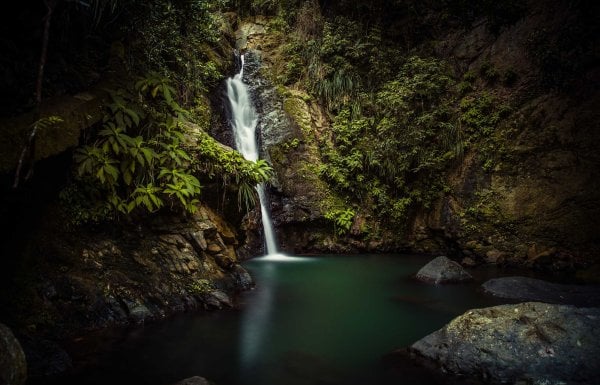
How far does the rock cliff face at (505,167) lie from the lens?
332 inches

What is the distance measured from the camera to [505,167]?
30.8 feet

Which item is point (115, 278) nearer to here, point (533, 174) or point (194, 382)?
point (194, 382)

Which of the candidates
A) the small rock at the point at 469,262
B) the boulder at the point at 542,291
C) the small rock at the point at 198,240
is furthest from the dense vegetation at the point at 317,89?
the boulder at the point at 542,291

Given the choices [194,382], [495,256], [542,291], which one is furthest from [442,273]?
[194,382]

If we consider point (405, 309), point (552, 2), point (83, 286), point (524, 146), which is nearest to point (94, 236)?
point (83, 286)

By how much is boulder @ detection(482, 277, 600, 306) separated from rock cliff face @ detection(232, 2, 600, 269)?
234 centimetres

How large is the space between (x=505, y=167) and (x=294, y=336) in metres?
7.76

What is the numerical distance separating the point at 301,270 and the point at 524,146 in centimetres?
672

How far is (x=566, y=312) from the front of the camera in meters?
3.64

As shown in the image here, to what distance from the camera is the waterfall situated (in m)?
10.5

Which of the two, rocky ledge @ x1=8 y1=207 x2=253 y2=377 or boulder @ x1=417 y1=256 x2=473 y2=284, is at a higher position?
rocky ledge @ x1=8 y1=207 x2=253 y2=377

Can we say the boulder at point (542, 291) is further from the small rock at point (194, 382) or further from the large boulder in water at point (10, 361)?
the large boulder in water at point (10, 361)

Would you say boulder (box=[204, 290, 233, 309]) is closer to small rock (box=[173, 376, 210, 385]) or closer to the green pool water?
the green pool water

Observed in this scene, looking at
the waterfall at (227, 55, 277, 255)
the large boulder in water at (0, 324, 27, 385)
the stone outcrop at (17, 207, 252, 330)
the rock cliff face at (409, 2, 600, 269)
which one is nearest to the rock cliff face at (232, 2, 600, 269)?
the rock cliff face at (409, 2, 600, 269)
